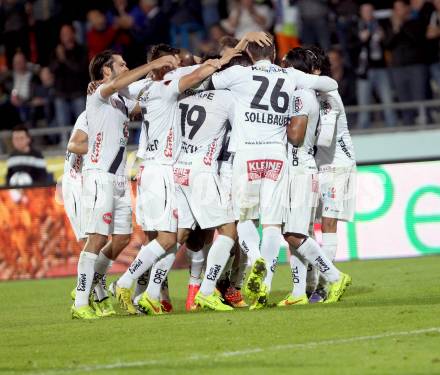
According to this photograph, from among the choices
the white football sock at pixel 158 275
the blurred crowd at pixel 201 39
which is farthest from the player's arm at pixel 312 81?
the blurred crowd at pixel 201 39

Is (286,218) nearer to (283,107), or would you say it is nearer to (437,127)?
(283,107)

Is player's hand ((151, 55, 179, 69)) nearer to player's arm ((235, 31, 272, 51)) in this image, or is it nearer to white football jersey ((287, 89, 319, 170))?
player's arm ((235, 31, 272, 51))

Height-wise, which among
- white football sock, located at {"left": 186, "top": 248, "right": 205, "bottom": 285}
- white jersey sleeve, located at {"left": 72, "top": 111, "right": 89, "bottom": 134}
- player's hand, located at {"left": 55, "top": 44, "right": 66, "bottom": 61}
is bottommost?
white football sock, located at {"left": 186, "top": 248, "right": 205, "bottom": 285}

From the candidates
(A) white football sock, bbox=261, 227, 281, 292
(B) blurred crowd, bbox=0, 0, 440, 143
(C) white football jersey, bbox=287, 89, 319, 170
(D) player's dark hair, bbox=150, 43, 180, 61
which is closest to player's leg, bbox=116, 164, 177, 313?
(A) white football sock, bbox=261, 227, 281, 292

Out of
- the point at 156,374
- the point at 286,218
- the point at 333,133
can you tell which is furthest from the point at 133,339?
the point at 333,133

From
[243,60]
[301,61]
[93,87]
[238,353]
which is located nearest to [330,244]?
[301,61]

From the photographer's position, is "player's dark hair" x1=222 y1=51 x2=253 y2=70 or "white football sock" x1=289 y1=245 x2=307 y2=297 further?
"white football sock" x1=289 y1=245 x2=307 y2=297

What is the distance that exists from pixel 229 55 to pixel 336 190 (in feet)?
7.21

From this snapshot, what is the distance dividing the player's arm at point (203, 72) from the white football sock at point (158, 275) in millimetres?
1543

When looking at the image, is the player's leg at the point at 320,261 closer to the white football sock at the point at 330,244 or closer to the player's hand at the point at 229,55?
the white football sock at the point at 330,244

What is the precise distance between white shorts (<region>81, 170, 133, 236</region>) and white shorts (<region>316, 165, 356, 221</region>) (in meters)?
2.14

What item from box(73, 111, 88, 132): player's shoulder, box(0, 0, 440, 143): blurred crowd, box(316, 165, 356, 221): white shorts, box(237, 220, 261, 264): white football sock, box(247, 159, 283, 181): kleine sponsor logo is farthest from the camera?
box(0, 0, 440, 143): blurred crowd

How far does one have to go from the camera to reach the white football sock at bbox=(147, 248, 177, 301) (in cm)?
1098

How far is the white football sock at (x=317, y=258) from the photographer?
11.1 m
